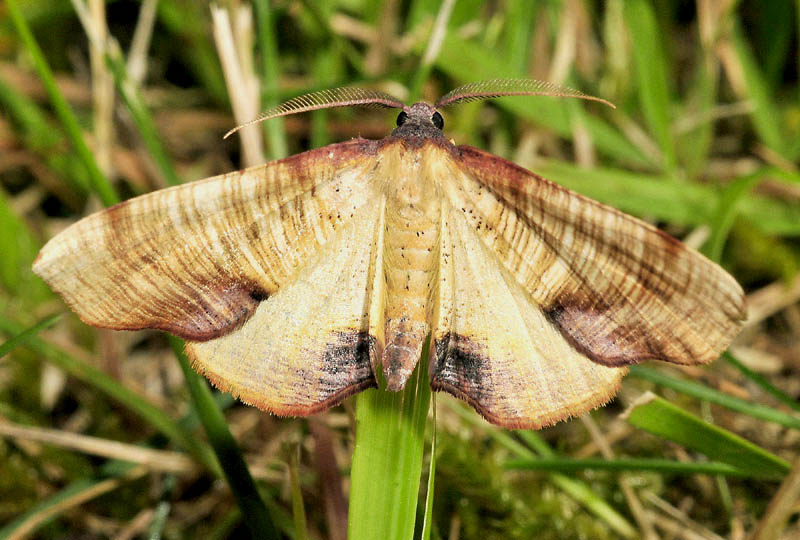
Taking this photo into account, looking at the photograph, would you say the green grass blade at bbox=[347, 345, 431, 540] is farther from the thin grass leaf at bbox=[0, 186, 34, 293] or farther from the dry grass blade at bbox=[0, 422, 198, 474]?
the thin grass leaf at bbox=[0, 186, 34, 293]

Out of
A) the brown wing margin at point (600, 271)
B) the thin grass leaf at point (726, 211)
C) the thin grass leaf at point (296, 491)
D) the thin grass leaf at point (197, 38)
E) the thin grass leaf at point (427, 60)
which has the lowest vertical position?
the thin grass leaf at point (296, 491)

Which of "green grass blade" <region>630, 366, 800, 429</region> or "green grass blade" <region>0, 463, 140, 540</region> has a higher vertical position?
"green grass blade" <region>630, 366, 800, 429</region>

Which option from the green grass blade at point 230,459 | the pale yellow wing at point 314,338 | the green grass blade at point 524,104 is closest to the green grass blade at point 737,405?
the pale yellow wing at point 314,338

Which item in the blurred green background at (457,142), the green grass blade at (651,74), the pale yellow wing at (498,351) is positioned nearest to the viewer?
the pale yellow wing at (498,351)

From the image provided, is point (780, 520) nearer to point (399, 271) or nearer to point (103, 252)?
point (399, 271)

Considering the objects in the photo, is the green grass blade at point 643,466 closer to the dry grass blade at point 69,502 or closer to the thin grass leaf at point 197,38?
the dry grass blade at point 69,502

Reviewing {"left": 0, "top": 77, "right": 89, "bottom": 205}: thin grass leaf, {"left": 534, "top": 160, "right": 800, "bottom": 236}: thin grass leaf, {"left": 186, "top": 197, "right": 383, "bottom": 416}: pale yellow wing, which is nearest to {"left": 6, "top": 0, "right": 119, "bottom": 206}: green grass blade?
{"left": 186, "top": 197, "right": 383, "bottom": 416}: pale yellow wing

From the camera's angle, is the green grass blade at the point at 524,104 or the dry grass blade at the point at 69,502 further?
the green grass blade at the point at 524,104
